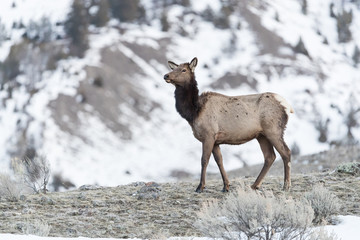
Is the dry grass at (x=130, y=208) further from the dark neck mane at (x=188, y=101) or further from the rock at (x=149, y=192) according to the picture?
the dark neck mane at (x=188, y=101)

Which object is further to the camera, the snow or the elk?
the elk

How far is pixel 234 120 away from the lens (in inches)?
464

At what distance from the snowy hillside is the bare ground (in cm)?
3890

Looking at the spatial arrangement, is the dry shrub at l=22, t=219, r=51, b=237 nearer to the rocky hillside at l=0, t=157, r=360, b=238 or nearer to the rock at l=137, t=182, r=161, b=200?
the rocky hillside at l=0, t=157, r=360, b=238

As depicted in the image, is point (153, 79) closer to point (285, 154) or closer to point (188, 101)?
point (188, 101)

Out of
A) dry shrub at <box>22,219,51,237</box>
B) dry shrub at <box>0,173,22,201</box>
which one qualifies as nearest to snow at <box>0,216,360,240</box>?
dry shrub at <box>22,219,51,237</box>

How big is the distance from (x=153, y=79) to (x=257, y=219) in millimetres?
67591

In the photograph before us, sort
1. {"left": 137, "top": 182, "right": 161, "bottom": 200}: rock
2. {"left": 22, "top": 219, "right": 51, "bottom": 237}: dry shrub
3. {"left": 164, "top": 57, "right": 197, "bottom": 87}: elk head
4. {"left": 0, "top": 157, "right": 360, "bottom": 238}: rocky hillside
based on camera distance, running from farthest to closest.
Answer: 1. {"left": 164, "top": 57, "right": 197, "bottom": 87}: elk head
2. {"left": 137, "top": 182, "right": 161, "bottom": 200}: rock
3. {"left": 0, "top": 157, "right": 360, "bottom": 238}: rocky hillside
4. {"left": 22, "top": 219, "right": 51, "bottom": 237}: dry shrub

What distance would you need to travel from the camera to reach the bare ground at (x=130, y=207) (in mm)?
8945

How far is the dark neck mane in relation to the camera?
11883mm

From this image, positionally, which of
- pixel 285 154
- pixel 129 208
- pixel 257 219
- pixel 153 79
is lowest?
pixel 129 208

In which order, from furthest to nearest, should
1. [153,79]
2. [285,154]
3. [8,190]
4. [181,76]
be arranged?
[153,79]
[181,76]
[285,154]
[8,190]

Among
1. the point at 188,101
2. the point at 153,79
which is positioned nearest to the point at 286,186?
the point at 188,101

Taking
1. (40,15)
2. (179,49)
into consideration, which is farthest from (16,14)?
(179,49)
